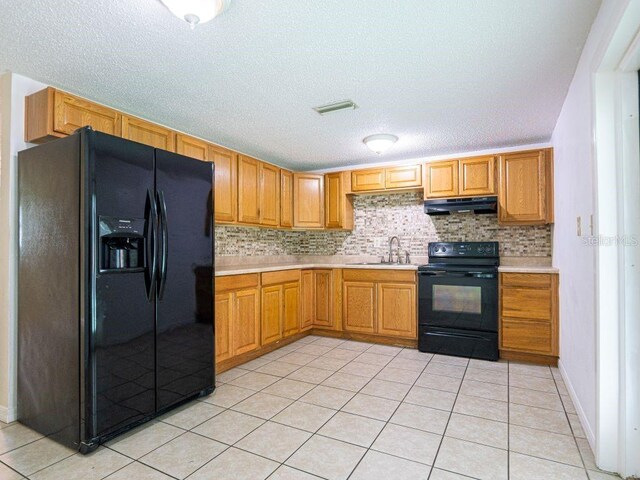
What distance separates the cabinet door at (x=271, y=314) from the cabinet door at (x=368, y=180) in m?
1.64

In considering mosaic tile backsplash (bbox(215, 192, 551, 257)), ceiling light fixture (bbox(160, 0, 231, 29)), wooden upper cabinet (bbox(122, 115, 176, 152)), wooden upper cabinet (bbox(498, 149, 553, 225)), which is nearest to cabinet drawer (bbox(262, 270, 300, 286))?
mosaic tile backsplash (bbox(215, 192, 551, 257))

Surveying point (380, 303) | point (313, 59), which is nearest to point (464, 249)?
point (380, 303)

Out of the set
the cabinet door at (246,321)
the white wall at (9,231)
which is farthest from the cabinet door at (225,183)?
the white wall at (9,231)

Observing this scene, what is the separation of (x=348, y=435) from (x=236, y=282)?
1723mm

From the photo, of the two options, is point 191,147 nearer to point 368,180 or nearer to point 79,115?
point 79,115

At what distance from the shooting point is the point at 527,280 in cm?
346

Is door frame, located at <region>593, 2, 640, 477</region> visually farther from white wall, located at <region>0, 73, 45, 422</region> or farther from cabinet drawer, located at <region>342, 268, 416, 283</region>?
white wall, located at <region>0, 73, 45, 422</region>

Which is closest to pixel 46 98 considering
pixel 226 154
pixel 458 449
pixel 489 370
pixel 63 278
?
pixel 63 278

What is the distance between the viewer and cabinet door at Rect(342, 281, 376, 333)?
422cm

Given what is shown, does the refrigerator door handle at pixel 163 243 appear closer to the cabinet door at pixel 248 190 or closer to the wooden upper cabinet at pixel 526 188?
the cabinet door at pixel 248 190

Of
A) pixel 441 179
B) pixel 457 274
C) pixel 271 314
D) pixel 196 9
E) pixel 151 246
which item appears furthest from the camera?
pixel 441 179

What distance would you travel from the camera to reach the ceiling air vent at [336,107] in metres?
2.85

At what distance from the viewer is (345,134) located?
3.62 meters

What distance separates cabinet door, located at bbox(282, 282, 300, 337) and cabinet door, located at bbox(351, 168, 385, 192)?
145cm
